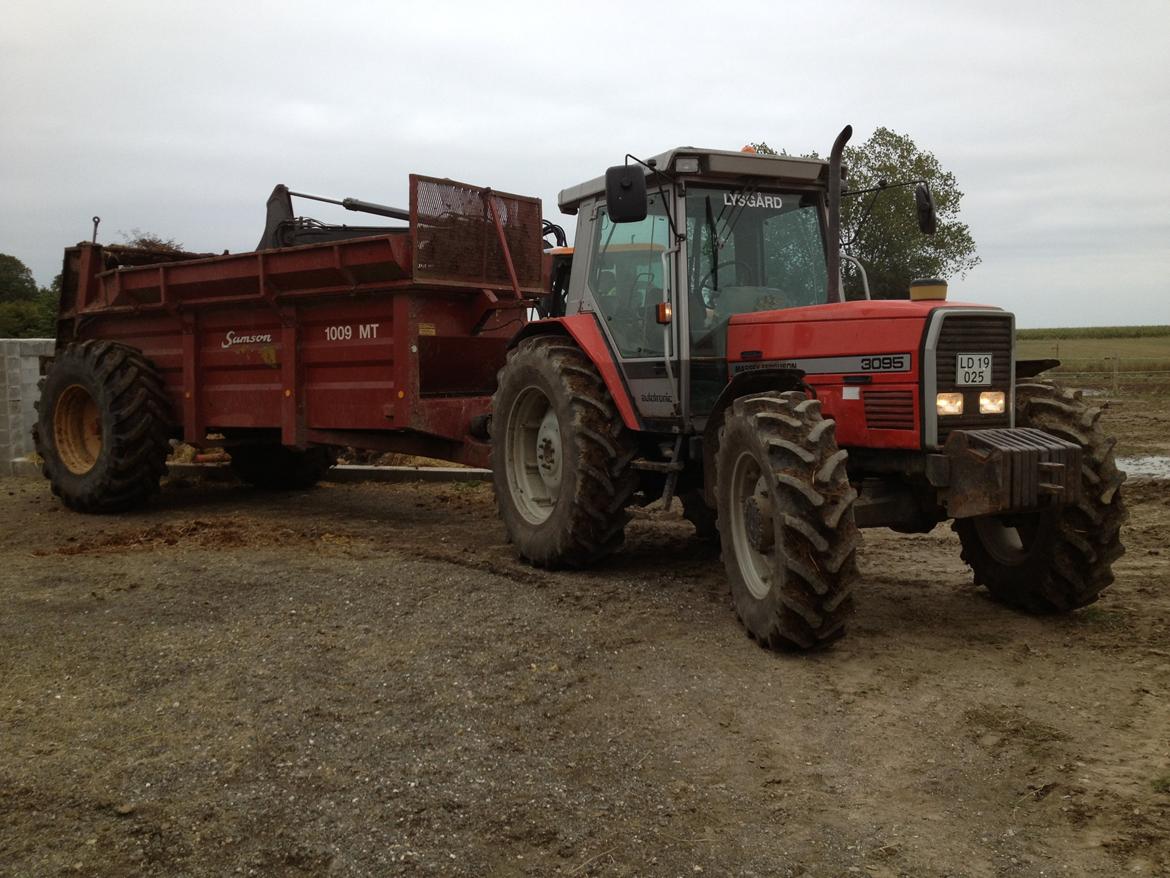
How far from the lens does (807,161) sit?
6.59 meters

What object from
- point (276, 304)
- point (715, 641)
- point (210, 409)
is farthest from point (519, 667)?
point (210, 409)

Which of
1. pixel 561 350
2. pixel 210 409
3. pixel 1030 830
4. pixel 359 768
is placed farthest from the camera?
pixel 210 409

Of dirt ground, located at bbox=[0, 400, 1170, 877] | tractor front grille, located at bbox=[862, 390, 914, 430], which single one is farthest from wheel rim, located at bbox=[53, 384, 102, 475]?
tractor front grille, located at bbox=[862, 390, 914, 430]

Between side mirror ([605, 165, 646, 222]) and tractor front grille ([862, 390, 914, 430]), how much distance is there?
148cm

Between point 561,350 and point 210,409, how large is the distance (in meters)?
4.39

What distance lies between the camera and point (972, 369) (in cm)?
548

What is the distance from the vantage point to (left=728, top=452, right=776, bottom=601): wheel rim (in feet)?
17.6

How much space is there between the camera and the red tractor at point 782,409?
5.11m

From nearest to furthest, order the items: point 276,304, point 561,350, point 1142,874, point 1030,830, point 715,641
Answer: point 1142,874 < point 1030,830 < point 715,641 < point 561,350 < point 276,304

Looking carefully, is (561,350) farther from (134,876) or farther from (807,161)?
(134,876)

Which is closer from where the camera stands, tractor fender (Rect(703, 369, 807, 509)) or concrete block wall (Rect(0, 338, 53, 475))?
tractor fender (Rect(703, 369, 807, 509))

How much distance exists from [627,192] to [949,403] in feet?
6.27

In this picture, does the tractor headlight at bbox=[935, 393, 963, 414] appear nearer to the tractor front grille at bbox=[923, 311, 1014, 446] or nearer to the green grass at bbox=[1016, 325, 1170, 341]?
the tractor front grille at bbox=[923, 311, 1014, 446]

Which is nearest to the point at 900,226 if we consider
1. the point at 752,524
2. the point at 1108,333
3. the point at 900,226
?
the point at 900,226
